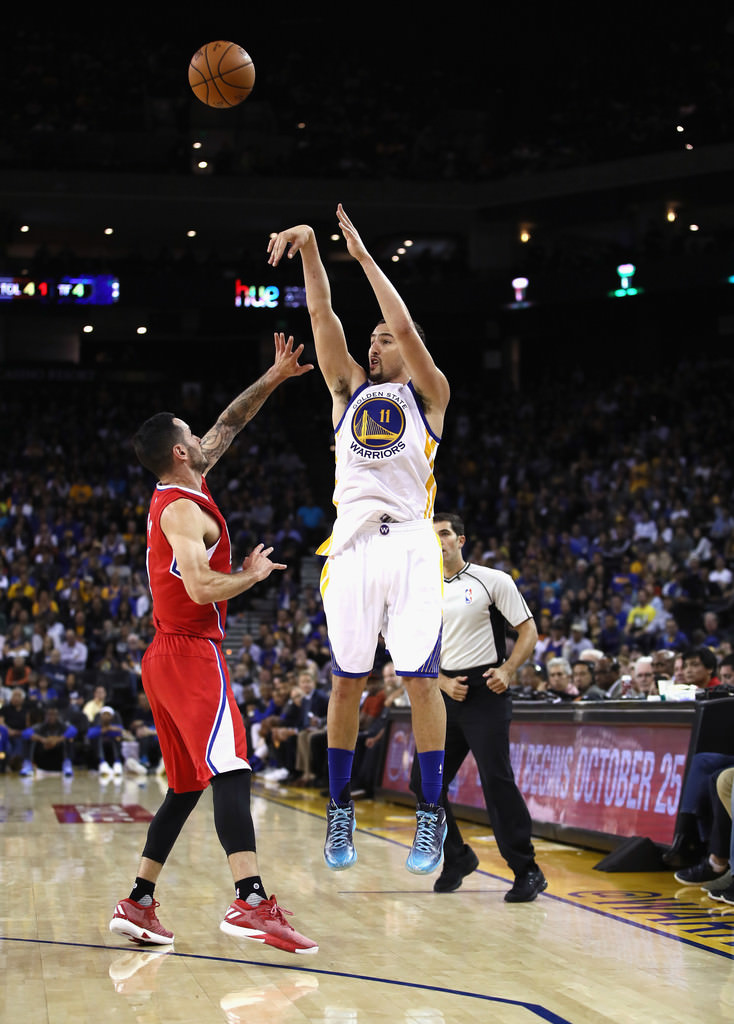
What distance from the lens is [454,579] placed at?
26.2 ft

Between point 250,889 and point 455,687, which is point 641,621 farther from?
point 250,889

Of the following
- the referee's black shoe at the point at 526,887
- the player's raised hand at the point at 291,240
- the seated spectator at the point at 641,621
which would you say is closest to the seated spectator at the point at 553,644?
the seated spectator at the point at 641,621

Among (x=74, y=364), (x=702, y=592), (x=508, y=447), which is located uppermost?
(x=74, y=364)

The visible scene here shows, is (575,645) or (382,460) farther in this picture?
(575,645)

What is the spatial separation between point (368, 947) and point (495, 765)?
1863 mm

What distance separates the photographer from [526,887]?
7359 mm

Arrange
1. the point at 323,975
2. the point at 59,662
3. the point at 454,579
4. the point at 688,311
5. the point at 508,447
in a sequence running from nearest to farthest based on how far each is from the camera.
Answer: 1. the point at 323,975
2. the point at 454,579
3. the point at 59,662
4. the point at 508,447
5. the point at 688,311

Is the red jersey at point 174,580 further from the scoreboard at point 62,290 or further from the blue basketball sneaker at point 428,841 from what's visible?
the scoreboard at point 62,290

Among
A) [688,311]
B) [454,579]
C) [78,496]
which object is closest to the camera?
[454,579]

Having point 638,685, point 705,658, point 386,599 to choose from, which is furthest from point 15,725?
point 386,599

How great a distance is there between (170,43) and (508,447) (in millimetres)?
14983

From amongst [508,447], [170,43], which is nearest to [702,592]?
[508,447]

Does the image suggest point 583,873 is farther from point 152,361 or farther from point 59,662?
point 152,361

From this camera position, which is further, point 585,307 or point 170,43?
point 170,43
